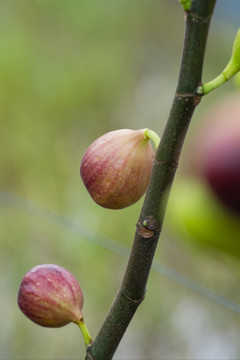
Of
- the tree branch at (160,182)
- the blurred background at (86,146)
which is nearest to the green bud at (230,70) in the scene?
the tree branch at (160,182)

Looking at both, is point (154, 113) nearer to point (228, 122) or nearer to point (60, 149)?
point (60, 149)

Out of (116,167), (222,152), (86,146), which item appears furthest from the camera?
(86,146)

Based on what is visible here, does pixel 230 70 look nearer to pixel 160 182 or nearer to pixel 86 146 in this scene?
pixel 160 182

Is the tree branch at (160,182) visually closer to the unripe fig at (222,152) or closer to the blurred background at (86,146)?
the unripe fig at (222,152)

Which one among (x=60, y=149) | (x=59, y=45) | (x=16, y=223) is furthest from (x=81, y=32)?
(x=16, y=223)

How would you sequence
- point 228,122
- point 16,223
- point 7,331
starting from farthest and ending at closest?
point 16,223, point 7,331, point 228,122

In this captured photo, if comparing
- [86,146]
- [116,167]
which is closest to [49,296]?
[116,167]
